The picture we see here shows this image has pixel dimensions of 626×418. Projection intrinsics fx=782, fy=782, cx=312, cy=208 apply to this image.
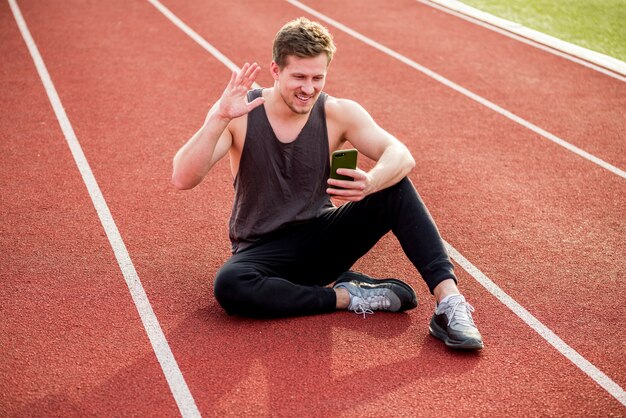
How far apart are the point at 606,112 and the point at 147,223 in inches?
207

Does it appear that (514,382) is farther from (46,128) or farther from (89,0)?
(89,0)

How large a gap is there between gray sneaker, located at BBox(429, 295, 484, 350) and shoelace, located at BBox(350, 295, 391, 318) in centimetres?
36

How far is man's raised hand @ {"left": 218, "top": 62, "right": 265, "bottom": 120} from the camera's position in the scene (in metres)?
4.11

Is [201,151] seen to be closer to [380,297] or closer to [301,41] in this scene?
[301,41]

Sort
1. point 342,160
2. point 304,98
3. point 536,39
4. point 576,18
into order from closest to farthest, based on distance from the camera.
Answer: point 342,160 < point 304,98 < point 536,39 < point 576,18

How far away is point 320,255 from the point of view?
4.57m

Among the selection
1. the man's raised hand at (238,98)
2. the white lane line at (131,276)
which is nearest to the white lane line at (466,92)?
the man's raised hand at (238,98)

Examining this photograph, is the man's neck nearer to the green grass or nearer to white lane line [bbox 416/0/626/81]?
white lane line [bbox 416/0/626/81]

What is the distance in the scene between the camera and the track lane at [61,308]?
148 inches

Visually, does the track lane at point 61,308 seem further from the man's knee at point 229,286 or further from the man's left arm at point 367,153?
the man's left arm at point 367,153

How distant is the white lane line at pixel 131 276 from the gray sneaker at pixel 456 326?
1.41 meters

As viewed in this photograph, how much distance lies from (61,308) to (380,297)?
6.07ft

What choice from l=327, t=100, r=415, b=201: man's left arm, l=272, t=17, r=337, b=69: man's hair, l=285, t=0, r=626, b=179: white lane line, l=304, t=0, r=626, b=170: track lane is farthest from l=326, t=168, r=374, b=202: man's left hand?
l=304, t=0, r=626, b=170: track lane

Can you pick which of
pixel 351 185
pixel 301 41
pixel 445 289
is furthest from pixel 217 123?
pixel 445 289
